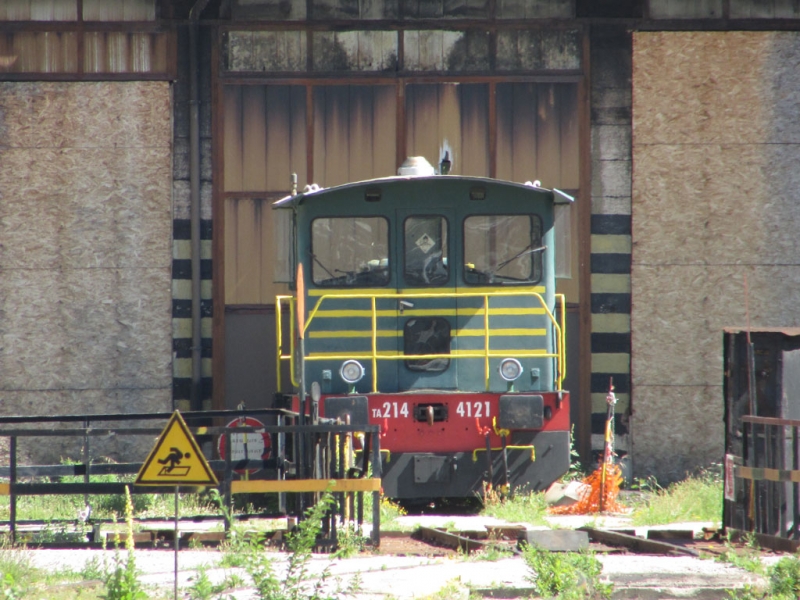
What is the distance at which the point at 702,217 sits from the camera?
1334cm

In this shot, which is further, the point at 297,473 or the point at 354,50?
the point at 354,50

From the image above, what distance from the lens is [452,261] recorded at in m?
11.1

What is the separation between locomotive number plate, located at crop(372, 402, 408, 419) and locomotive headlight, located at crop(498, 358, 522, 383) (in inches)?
40.0

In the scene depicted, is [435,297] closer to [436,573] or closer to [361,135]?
[361,135]

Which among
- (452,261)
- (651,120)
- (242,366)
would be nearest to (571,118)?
(651,120)

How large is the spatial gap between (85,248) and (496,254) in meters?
5.12

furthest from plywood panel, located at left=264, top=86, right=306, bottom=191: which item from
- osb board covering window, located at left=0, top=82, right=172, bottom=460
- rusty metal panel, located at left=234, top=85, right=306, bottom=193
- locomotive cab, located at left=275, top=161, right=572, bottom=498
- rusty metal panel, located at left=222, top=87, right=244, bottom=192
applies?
locomotive cab, located at left=275, top=161, right=572, bottom=498

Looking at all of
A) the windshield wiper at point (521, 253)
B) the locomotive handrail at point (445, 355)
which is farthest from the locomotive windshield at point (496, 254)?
the locomotive handrail at point (445, 355)

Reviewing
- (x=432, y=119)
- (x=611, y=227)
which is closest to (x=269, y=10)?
(x=432, y=119)

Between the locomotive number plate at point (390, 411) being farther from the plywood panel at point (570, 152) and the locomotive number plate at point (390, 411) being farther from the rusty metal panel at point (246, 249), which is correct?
the plywood panel at point (570, 152)

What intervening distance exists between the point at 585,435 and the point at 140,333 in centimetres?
545

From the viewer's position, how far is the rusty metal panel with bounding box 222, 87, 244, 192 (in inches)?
528

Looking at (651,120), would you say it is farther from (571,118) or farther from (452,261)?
(452,261)

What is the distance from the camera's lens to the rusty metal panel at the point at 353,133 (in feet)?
44.3
